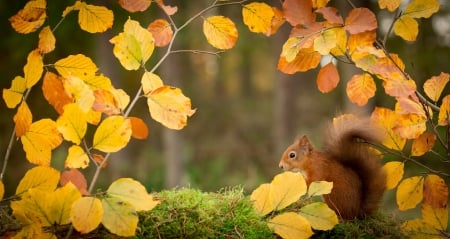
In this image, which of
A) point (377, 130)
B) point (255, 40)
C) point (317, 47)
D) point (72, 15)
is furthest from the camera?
point (255, 40)

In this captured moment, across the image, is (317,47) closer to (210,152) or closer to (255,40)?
(255,40)

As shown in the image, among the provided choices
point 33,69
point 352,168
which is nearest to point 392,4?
point 352,168

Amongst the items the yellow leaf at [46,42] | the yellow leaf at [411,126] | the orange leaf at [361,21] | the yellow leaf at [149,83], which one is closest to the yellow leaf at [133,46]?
the yellow leaf at [149,83]

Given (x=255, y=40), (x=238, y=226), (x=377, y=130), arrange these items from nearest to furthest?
(x=238, y=226) → (x=377, y=130) → (x=255, y=40)

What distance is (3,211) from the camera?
53.6 inches

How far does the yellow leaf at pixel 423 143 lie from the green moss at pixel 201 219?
52 cm

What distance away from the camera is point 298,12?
51.3 inches

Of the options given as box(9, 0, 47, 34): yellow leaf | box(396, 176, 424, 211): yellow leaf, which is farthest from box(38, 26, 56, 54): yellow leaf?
box(396, 176, 424, 211): yellow leaf

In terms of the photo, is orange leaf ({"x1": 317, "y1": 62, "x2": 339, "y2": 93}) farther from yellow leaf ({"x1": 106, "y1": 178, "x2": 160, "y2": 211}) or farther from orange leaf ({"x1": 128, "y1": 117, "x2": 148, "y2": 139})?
yellow leaf ({"x1": 106, "y1": 178, "x2": 160, "y2": 211})

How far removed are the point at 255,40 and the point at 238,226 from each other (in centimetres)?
881

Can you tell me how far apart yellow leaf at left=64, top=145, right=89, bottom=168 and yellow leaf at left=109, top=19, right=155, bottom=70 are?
0.75 ft

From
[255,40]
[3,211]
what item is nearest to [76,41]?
[255,40]

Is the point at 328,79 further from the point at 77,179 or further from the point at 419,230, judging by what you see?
the point at 77,179

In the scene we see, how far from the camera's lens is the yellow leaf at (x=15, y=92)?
50.8 inches
